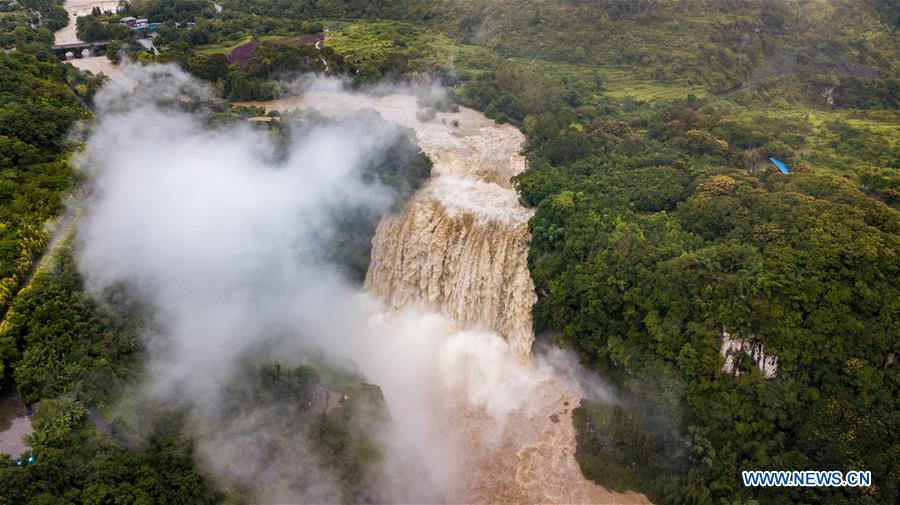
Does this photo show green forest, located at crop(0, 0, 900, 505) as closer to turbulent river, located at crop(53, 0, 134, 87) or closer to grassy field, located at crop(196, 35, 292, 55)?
turbulent river, located at crop(53, 0, 134, 87)

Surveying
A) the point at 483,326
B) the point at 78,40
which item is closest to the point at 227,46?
the point at 78,40

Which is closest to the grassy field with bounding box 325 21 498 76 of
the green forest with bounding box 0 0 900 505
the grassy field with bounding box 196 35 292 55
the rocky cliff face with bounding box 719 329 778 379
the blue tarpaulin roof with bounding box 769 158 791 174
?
the grassy field with bounding box 196 35 292 55

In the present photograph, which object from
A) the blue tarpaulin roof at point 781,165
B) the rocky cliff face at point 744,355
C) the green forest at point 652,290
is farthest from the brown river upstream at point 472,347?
the blue tarpaulin roof at point 781,165

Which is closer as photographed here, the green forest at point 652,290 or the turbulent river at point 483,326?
the green forest at point 652,290

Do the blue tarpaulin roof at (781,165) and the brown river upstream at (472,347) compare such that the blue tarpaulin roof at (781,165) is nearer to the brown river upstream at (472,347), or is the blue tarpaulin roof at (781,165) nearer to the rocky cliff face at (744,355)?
the rocky cliff face at (744,355)

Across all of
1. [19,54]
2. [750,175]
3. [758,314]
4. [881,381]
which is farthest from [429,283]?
[19,54]

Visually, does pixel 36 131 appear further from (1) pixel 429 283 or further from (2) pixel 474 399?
(2) pixel 474 399

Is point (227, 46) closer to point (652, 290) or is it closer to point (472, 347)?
point (472, 347)
